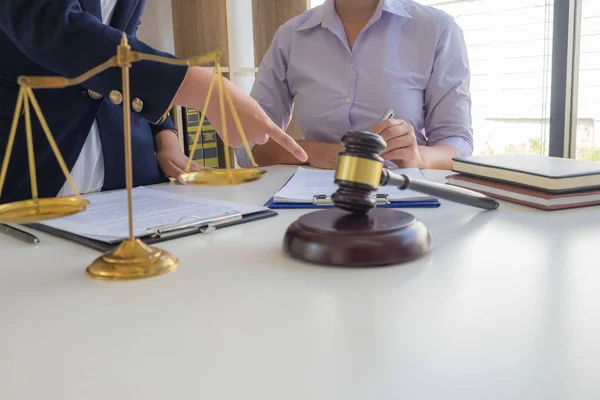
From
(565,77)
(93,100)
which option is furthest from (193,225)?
(565,77)

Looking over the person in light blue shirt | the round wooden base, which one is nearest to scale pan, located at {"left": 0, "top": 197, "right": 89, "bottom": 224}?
the round wooden base

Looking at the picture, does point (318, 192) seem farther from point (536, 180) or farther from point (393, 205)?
point (536, 180)

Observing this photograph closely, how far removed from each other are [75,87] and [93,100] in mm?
39

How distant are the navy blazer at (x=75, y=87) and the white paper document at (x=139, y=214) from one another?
0.13m

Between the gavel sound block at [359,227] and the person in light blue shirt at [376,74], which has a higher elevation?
the person in light blue shirt at [376,74]

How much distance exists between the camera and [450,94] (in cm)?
162

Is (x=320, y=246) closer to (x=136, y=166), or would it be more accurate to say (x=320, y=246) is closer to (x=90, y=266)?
(x=90, y=266)

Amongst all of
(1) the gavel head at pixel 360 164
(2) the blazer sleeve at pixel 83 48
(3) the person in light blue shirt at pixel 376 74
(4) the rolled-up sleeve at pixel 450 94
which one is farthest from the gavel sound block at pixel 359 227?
(4) the rolled-up sleeve at pixel 450 94

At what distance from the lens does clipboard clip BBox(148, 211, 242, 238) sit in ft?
2.29

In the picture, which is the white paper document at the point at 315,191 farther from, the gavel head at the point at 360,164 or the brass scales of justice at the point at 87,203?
the brass scales of justice at the point at 87,203

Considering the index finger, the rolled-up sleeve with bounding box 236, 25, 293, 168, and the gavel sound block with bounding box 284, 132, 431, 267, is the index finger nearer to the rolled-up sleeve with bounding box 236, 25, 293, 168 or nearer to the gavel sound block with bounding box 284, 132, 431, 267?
the gavel sound block with bounding box 284, 132, 431, 267

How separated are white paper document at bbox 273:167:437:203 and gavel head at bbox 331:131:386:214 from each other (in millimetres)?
212

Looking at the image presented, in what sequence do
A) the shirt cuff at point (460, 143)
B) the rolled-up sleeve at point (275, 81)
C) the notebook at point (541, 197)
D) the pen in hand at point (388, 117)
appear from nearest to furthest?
1. the notebook at point (541, 197)
2. the pen in hand at point (388, 117)
3. the shirt cuff at point (460, 143)
4. the rolled-up sleeve at point (275, 81)

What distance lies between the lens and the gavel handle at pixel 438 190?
26.3 inches
